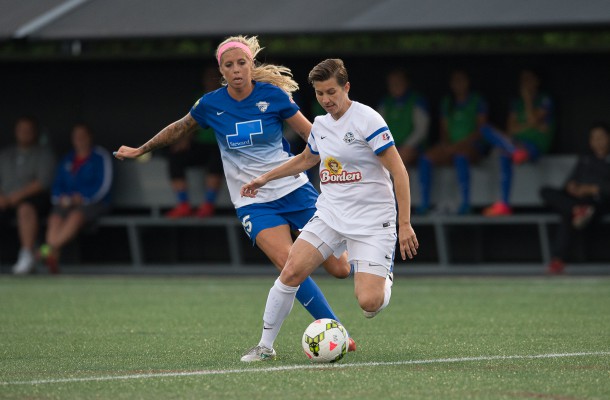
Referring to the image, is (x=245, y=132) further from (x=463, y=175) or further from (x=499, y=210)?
(x=499, y=210)

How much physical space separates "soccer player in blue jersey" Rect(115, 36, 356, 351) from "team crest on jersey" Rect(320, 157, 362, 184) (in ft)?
1.72

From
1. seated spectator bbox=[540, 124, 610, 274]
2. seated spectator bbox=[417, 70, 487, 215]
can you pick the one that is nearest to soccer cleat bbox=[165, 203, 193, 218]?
seated spectator bbox=[417, 70, 487, 215]

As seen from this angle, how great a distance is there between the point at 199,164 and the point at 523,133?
13.5 ft

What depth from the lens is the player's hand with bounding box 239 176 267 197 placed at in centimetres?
754

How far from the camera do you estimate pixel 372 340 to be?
325 inches

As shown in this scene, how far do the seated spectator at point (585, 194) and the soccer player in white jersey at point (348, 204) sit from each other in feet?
23.0

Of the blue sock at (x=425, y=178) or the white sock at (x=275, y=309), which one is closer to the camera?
the white sock at (x=275, y=309)

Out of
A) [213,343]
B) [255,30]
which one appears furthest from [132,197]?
[213,343]

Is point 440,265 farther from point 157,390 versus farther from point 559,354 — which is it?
point 157,390

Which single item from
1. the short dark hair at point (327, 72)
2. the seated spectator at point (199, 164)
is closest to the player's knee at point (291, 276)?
the short dark hair at point (327, 72)

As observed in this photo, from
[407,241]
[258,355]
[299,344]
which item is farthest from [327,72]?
[299,344]

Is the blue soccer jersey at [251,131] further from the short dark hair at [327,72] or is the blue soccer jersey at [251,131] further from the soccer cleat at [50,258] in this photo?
the soccer cleat at [50,258]

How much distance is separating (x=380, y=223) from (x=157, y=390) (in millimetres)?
1974

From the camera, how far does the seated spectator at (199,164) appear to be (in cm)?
1559
